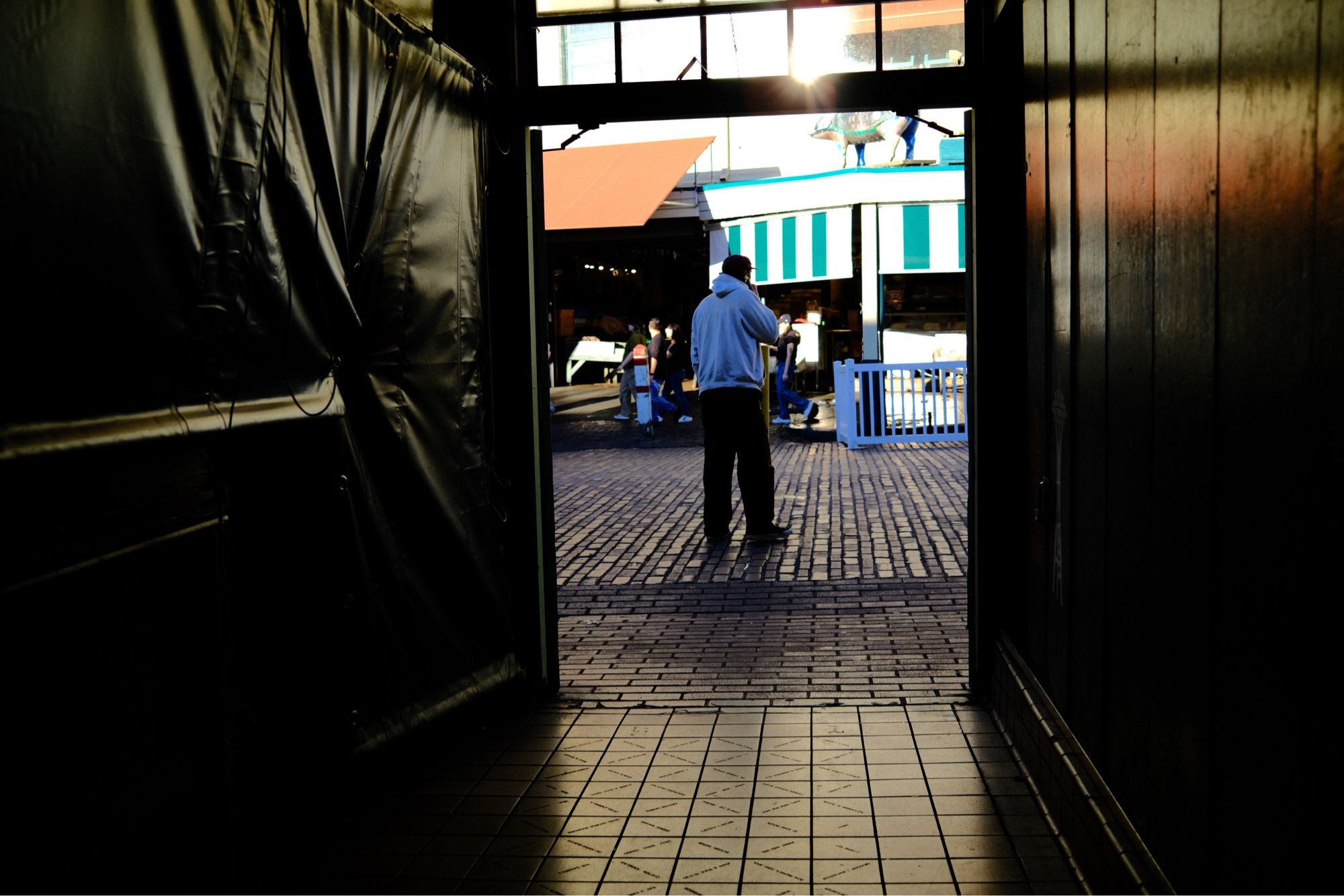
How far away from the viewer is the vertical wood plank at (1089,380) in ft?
10.8

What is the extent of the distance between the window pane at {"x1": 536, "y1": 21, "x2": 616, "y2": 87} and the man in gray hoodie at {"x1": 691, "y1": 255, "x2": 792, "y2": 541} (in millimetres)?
3255

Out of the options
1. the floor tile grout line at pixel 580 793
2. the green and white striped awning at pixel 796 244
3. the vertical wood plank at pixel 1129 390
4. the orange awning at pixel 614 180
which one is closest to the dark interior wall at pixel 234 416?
the floor tile grout line at pixel 580 793

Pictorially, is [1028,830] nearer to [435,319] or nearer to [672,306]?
[435,319]

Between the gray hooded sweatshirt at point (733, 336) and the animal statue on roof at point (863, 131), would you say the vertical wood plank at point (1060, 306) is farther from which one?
the animal statue on roof at point (863, 131)

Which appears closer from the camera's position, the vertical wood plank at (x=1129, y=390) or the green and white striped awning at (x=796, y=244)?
the vertical wood plank at (x=1129, y=390)

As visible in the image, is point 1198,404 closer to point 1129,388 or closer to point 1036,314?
point 1129,388

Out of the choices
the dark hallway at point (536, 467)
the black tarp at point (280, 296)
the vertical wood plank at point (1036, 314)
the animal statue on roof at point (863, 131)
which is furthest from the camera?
the animal statue on roof at point (863, 131)

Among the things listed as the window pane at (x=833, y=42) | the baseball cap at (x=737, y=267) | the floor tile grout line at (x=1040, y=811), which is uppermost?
the window pane at (x=833, y=42)

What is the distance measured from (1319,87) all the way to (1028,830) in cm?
263

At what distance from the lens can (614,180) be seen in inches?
969

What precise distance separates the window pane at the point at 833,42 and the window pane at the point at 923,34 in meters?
0.07

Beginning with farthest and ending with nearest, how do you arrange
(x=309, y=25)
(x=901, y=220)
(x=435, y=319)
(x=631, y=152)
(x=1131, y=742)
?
1. (x=631, y=152)
2. (x=901, y=220)
3. (x=435, y=319)
4. (x=309, y=25)
5. (x=1131, y=742)

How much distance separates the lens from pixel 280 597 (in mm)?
3783

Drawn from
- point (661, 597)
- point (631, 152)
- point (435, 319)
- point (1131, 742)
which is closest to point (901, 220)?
point (631, 152)
